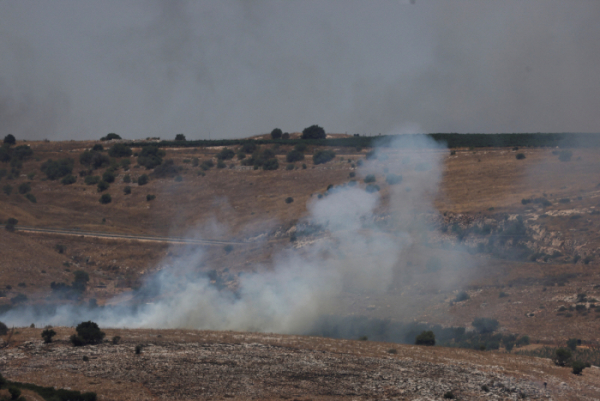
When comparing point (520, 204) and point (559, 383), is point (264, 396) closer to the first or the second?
point (559, 383)

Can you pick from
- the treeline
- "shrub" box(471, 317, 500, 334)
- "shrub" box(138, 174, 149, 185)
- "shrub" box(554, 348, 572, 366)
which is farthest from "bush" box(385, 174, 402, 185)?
"shrub" box(138, 174, 149, 185)

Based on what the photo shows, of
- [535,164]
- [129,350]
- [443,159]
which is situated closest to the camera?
[129,350]

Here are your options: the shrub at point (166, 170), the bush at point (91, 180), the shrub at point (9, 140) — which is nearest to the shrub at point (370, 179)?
the shrub at point (166, 170)

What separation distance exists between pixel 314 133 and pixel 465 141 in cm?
3984

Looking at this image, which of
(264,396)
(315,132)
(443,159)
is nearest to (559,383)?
(264,396)

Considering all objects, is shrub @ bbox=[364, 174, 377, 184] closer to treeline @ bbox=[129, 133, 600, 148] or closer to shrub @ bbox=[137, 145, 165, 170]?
treeline @ bbox=[129, 133, 600, 148]

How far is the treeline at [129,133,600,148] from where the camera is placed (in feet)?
338

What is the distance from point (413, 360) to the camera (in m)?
36.5

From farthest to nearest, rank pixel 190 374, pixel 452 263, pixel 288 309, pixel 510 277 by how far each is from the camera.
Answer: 1. pixel 452 263
2. pixel 510 277
3. pixel 288 309
4. pixel 190 374

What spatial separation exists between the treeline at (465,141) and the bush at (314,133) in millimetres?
6060

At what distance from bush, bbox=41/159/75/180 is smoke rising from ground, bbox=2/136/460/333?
182ft

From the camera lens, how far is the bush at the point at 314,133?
141500 millimetres

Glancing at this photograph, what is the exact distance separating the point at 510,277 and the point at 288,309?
23.3 metres

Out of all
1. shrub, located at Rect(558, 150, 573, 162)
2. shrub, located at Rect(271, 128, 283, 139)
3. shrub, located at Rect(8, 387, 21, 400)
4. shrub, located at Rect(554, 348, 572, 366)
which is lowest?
shrub, located at Rect(554, 348, 572, 366)
